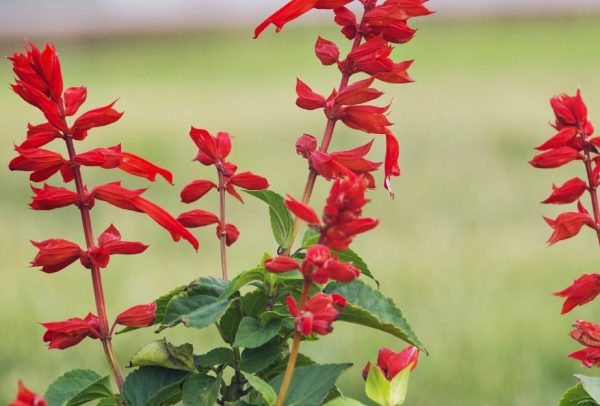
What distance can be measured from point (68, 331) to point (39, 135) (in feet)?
0.71

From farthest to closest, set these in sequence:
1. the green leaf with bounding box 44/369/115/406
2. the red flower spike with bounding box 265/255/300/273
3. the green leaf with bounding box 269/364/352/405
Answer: the green leaf with bounding box 44/369/115/406 < the green leaf with bounding box 269/364/352/405 < the red flower spike with bounding box 265/255/300/273

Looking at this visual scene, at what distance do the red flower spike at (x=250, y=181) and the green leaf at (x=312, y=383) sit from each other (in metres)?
0.26

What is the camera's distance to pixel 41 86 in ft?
3.87

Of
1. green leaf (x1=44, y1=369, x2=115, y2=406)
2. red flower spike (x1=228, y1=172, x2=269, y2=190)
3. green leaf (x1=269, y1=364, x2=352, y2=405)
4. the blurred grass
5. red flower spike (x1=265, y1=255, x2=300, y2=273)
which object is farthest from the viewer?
the blurred grass

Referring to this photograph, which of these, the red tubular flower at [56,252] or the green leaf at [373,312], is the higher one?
the red tubular flower at [56,252]

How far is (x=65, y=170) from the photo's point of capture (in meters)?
1.21

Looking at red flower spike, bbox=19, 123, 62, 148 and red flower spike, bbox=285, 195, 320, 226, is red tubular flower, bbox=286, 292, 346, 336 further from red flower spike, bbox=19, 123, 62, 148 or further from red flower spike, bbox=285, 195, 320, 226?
red flower spike, bbox=19, 123, 62, 148

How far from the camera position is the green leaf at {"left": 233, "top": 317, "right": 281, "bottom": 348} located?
3.65ft

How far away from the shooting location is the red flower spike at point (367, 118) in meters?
1.18

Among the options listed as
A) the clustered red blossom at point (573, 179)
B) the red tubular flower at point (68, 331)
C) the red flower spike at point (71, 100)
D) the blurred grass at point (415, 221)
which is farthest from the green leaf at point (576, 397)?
the blurred grass at point (415, 221)

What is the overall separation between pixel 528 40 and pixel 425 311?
10.1 m

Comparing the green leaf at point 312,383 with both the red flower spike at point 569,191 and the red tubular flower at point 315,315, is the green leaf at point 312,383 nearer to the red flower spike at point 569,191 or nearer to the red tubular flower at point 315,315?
the red tubular flower at point 315,315

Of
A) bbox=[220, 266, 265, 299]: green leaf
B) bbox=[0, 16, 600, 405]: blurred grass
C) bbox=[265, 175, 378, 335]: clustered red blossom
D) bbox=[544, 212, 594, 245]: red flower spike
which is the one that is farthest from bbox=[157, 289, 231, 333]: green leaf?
bbox=[0, 16, 600, 405]: blurred grass

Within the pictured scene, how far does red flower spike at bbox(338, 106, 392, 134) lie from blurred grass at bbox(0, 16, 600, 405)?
1.57 meters
